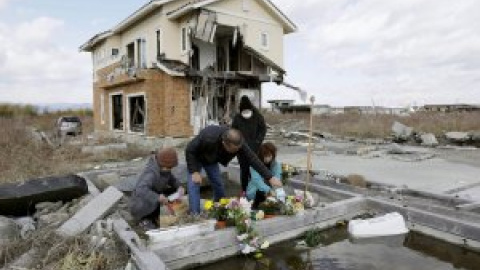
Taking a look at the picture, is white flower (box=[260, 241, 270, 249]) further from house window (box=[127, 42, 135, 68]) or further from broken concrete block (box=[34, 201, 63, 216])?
house window (box=[127, 42, 135, 68])

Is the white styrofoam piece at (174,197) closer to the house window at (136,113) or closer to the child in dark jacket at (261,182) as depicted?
the child in dark jacket at (261,182)

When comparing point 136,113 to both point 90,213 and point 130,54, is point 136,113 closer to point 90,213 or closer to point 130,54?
point 130,54

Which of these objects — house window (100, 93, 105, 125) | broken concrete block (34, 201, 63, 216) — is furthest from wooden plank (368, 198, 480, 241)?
house window (100, 93, 105, 125)

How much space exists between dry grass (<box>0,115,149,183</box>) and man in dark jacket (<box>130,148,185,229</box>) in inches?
163

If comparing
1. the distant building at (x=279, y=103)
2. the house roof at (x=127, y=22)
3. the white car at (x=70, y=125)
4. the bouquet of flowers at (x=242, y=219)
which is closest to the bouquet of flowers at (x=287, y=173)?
the bouquet of flowers at (x=242, y=219)

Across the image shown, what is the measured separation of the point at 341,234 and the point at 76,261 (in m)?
3.63

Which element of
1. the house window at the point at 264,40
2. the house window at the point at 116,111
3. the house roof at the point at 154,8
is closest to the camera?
the house roof at the point at 154,8

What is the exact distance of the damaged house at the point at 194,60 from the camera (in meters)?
17.3

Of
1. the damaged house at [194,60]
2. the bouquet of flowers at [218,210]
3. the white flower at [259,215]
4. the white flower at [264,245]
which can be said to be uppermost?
the damaged house at [194,60]

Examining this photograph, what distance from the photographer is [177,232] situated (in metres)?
4.94

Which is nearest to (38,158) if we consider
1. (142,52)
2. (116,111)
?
(142,52)

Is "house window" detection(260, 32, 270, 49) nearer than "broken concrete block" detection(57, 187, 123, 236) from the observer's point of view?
No

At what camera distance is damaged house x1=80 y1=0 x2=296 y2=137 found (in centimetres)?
1731

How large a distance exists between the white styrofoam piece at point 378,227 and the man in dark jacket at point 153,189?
252 centimetres
